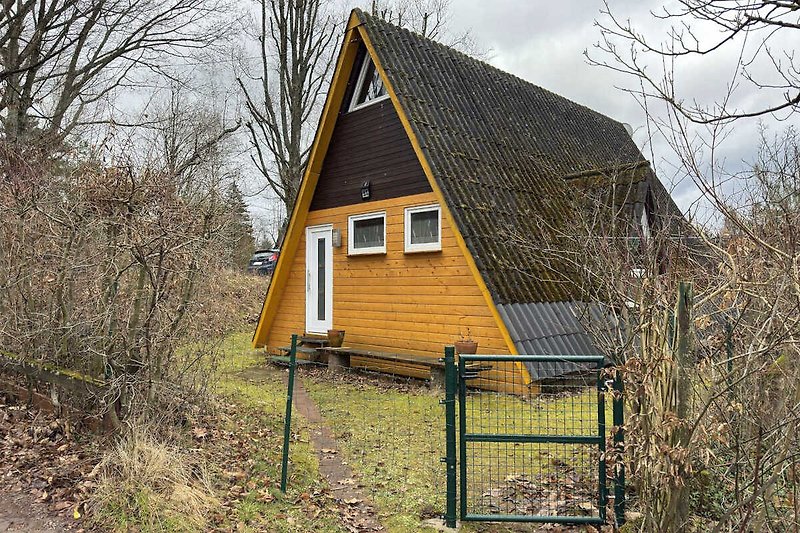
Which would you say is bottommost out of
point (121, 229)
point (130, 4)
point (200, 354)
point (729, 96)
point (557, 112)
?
point (200, 354)

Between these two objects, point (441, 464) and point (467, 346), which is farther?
point (467, 346)

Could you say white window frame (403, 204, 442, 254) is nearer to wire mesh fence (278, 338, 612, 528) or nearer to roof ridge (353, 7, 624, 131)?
wire mesh fence (278, 338, 612, 528)

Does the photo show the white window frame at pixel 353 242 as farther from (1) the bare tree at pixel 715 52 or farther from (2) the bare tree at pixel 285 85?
(2) the bare tree at pixel 285 85

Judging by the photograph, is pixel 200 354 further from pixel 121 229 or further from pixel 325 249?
pixel 325 249

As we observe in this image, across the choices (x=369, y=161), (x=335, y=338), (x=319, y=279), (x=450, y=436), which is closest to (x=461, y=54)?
(x=369, y=161)

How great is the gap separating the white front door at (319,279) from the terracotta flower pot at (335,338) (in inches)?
22.6

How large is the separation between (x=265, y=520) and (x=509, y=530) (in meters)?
1.88

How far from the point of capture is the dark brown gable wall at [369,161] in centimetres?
1019

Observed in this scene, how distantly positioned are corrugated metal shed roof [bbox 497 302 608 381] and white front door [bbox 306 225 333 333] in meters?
4.64

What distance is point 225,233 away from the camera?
21.3ft

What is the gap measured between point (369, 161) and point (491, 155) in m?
2.36

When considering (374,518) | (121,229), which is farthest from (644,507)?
(121,229)

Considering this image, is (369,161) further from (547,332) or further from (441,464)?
(441,464)

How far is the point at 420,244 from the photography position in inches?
392
